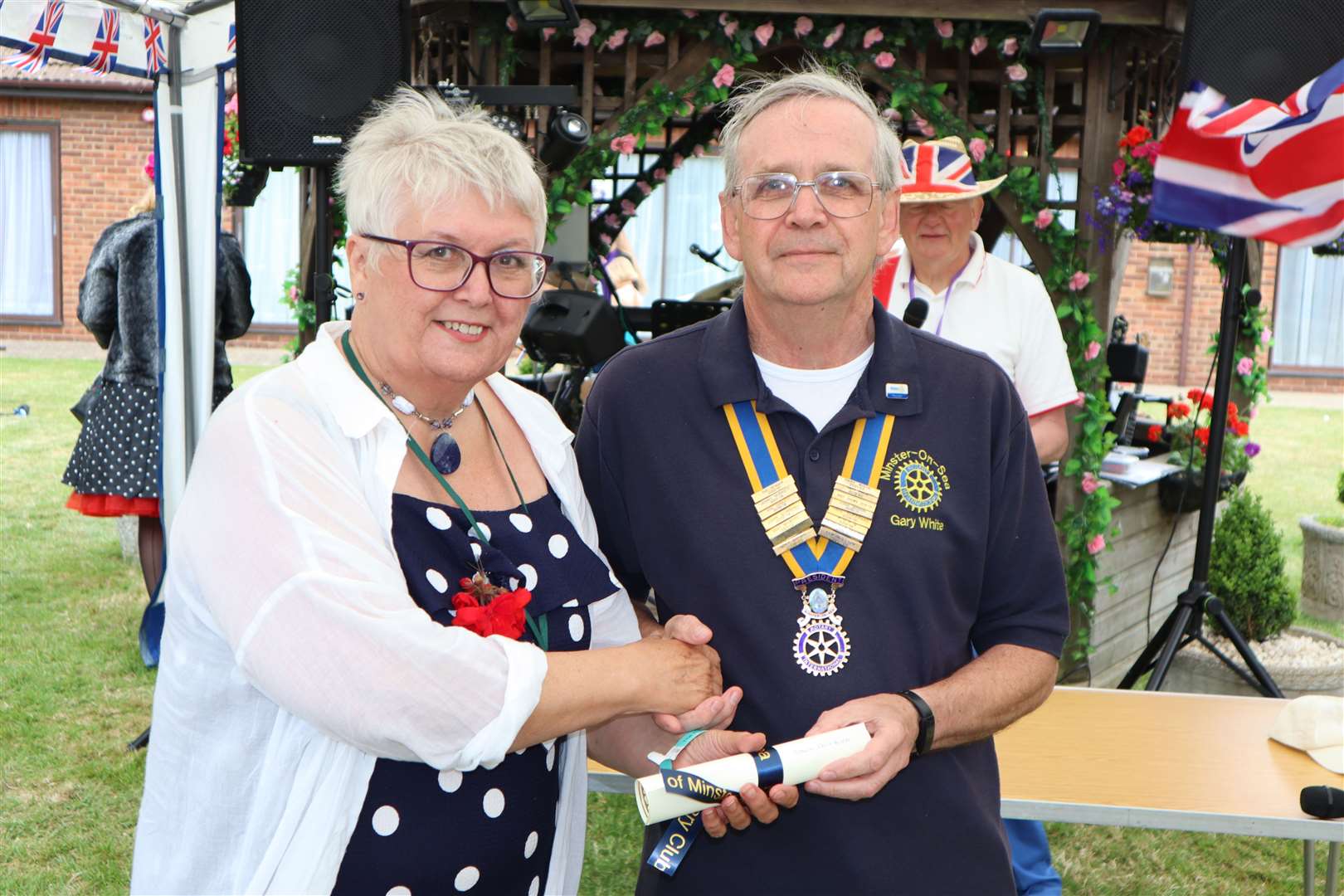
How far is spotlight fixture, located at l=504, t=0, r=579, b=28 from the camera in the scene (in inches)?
207

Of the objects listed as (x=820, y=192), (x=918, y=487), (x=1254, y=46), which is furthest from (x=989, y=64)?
(x=918, y=487)

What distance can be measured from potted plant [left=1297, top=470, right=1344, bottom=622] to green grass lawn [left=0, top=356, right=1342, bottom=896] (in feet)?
11.4

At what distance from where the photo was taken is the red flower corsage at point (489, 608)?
1590 millimetres

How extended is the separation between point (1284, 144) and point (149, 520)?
17.7 feet

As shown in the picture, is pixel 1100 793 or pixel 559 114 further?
pixel 559 114

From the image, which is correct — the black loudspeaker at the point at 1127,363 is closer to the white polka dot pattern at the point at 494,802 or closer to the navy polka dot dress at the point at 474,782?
the navy polka dot dress at the point at 474,782

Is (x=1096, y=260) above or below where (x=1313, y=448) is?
above

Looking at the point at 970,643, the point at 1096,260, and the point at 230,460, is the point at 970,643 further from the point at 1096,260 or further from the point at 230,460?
the point at 1096,260

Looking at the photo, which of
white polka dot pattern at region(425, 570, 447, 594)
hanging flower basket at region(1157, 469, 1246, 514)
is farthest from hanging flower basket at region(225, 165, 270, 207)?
hanging flower basket at region(1157, 469, 1246, 514)

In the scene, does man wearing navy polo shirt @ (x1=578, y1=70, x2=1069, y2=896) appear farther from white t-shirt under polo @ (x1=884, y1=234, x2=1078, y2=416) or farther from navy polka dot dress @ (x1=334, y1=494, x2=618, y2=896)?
white t-shirt under polo @ (x1=884, y1=234, x2=1078, y2=416)

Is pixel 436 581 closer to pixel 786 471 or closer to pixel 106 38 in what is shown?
pixel 786 471

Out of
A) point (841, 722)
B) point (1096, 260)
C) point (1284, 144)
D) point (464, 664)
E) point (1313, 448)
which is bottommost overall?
point (1313, 448)

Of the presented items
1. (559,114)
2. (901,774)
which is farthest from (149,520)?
(901,774)

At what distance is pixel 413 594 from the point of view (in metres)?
1.61
